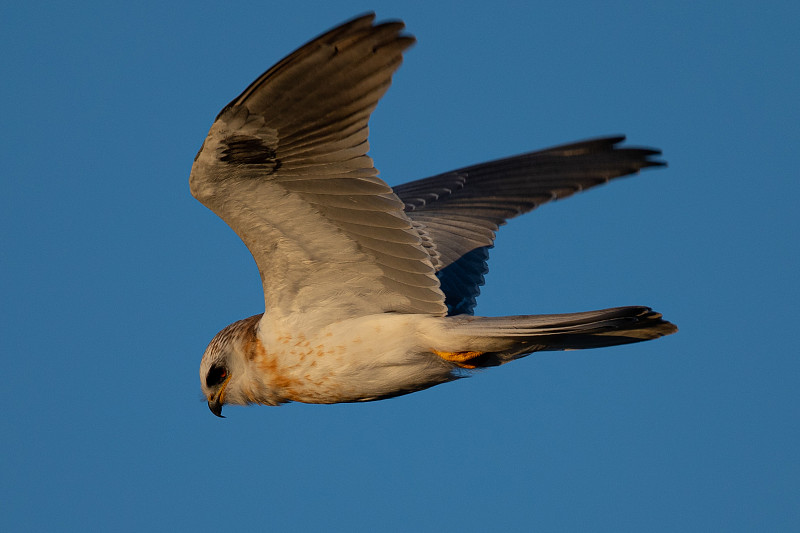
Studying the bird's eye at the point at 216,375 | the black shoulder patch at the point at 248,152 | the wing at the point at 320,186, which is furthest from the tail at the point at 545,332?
the bird's eye at the point at 216,375

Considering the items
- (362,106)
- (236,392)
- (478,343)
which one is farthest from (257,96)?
(236,392)

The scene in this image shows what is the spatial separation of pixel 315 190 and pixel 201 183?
65cm

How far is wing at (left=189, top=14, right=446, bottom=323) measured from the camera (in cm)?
422

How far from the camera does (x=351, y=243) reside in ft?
17.9

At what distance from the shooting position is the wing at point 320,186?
13.9ft

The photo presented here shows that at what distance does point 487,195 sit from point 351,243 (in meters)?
2.43

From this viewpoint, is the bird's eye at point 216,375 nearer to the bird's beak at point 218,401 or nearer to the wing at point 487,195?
the bird's beak at point 218,401

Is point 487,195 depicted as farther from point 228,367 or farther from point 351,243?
point 228,367

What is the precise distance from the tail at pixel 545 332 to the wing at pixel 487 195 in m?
1.04

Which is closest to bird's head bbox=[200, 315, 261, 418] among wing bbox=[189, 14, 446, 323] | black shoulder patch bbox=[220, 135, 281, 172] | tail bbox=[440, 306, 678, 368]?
wing bbox=[189, 14, 446, 323]

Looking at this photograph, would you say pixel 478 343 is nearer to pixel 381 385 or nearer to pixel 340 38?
pixel 381 385

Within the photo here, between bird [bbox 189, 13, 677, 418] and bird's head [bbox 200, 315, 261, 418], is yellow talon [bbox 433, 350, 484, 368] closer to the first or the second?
bird [bbox 189, 13, 677, 418]

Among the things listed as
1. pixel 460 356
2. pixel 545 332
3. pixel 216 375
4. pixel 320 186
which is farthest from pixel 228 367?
pixel 545 332

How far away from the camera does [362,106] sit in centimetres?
438
